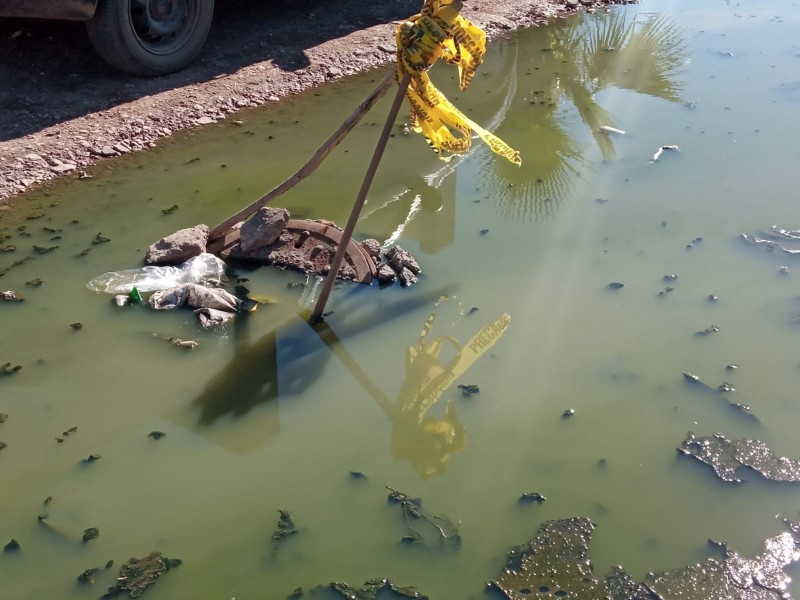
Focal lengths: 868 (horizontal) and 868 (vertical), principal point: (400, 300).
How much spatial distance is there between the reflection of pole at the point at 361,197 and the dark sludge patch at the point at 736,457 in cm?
174

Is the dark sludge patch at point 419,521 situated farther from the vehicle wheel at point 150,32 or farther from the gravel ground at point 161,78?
the vehicle wheel at point 150,32

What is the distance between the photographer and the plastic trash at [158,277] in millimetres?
4555

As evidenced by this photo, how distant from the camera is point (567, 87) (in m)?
7.04

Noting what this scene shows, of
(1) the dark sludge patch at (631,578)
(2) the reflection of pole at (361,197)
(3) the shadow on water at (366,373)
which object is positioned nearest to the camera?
(1) the dark sludge patch at (631,578)

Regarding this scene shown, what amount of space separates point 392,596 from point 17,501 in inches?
60.3

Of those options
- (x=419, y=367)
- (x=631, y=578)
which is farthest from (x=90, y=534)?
(x=631, y=578)

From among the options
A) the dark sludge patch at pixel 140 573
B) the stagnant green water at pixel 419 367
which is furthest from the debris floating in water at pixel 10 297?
the dark sludge patch at pixel 140 573

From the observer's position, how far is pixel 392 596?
298 cm

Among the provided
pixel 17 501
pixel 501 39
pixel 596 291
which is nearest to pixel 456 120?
pixel 596 291

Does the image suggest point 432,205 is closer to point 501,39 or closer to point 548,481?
point 548,481

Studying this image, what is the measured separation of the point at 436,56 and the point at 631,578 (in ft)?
7.43

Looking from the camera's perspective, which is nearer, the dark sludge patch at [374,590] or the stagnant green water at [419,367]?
the dark sludge patch at [374,590]

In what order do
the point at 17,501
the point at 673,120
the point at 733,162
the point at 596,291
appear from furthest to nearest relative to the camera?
the point at 673,120 < the point at 733,162 < the point at 596,291 < the point at 17,501

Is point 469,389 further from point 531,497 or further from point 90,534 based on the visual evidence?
point 90,534
